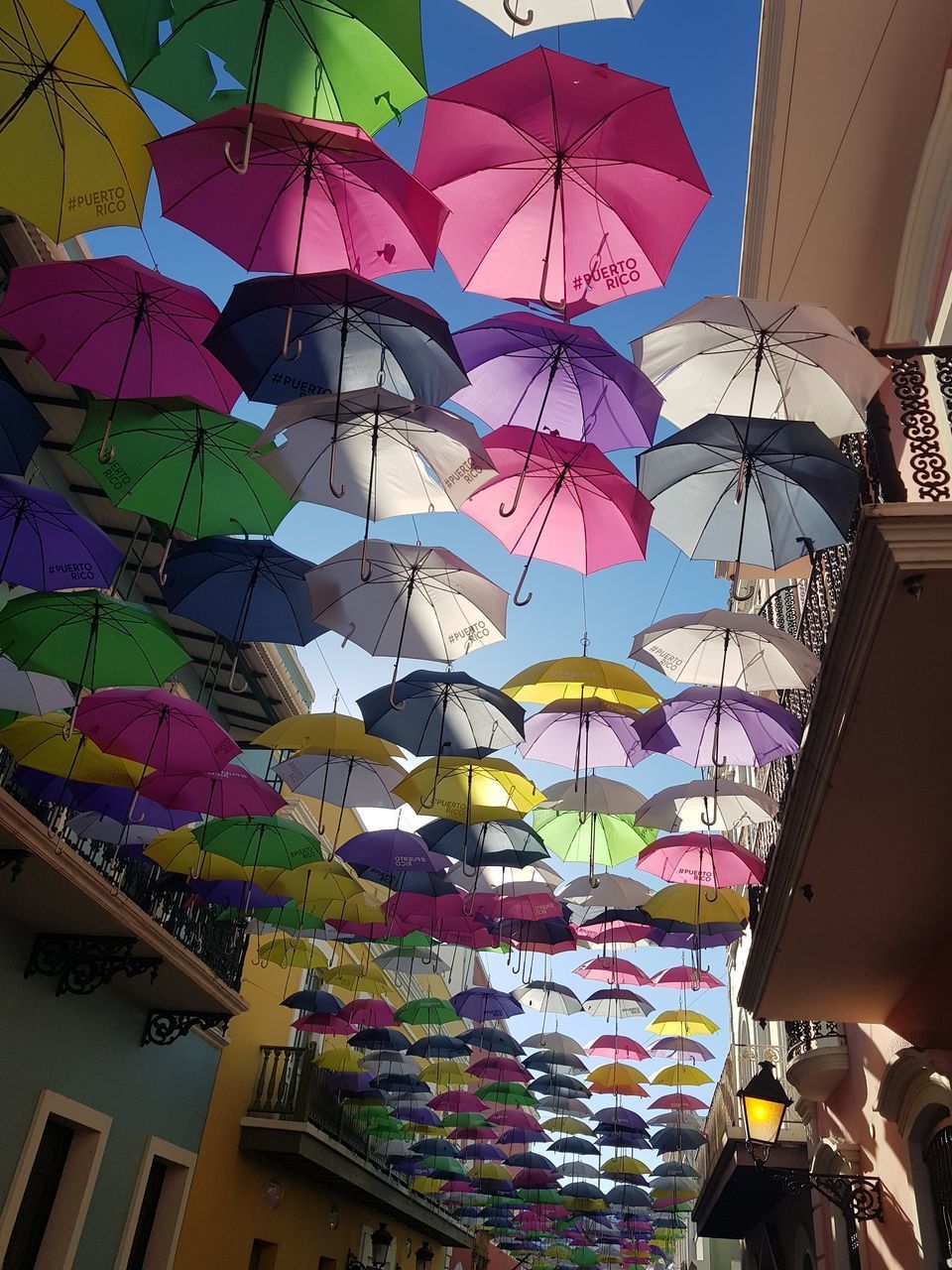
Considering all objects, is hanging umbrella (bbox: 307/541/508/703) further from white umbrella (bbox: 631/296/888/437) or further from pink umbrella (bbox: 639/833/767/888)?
pink umbrella (bbox: 639/833/767/888)

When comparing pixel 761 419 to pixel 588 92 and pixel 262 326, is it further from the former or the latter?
pixel 262 326

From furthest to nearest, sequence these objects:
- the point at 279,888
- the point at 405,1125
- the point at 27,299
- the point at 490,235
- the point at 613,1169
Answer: the point at 613,1169
the point at 405,1125
the point at 279,888
the point at 27,299
the point at 490,235

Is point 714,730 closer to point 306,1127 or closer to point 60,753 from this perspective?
point 60,753

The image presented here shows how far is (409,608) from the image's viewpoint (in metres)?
7.57

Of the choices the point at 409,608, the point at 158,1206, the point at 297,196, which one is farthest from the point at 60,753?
the point at 158,1206

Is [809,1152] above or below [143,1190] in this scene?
above

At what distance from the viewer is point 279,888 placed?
10781 millimetres

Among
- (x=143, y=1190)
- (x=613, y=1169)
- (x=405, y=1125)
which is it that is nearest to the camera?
(x=143, y=1190)

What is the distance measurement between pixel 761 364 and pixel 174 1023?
1089 cm

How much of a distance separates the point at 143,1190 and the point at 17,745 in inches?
277

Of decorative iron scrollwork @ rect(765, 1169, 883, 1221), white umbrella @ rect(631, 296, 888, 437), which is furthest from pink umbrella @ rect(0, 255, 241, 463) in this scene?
decorative iron scrollwork @ rect(765, 1169, 883, 1221)

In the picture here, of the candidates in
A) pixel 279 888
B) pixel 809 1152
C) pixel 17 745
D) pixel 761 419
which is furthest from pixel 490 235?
pixel 809 1152

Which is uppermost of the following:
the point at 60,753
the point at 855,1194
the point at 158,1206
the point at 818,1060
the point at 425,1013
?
the point at 425,1013

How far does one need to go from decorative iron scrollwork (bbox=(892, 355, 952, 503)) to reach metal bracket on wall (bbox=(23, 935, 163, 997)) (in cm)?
891
